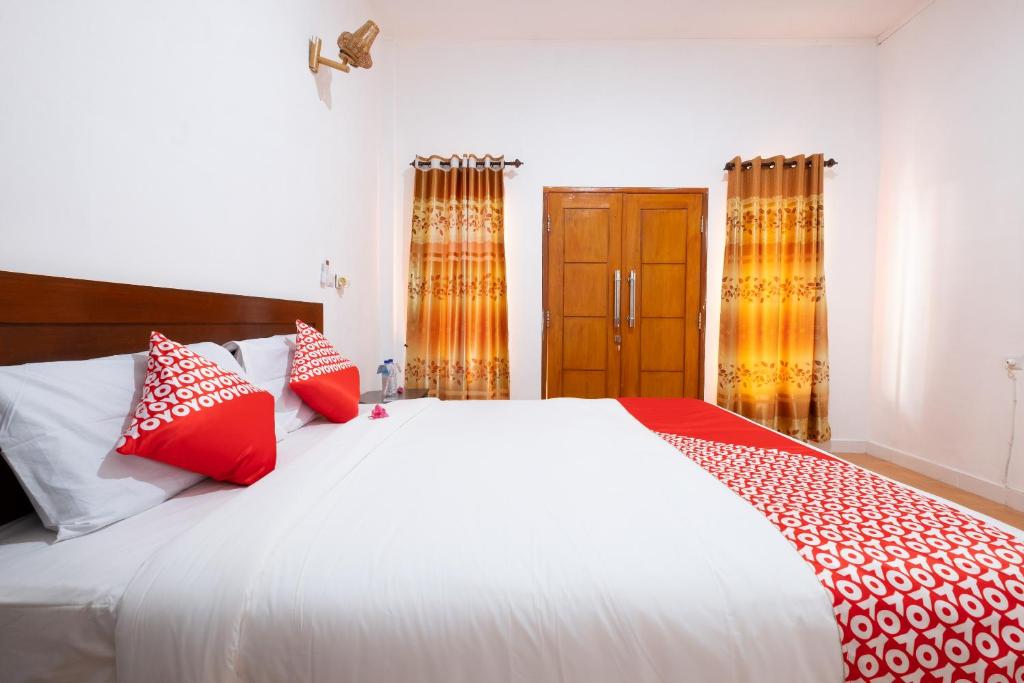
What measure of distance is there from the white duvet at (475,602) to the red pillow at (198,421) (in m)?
0.19

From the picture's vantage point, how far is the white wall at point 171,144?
100cm

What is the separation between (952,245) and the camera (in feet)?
8.84

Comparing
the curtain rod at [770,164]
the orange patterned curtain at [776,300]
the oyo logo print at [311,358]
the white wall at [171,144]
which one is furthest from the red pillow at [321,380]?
the curtain rod at [770,164]

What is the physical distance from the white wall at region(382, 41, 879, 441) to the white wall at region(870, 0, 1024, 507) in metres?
0.17

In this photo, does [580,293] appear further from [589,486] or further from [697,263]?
[589,486]

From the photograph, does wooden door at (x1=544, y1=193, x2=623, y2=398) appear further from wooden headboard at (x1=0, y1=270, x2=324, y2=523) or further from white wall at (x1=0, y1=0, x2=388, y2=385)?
wooden headboard at (x1=0, y1=270, x2=324, y2=523)

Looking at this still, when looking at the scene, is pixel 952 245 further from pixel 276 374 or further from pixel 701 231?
pixel 276 374

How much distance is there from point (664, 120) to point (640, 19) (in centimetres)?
71

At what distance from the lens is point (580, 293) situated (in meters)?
3.34

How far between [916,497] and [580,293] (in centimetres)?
247

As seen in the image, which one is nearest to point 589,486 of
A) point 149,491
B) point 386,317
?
point 149,491

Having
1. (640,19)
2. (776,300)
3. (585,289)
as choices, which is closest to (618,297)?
(585,289)

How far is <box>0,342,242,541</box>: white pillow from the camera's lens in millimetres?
805

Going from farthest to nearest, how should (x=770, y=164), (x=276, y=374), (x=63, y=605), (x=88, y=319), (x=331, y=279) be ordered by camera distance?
(x=770, y=164)
(x=331, y=279)
(x=276, y=374)
(x=88, y=319)
(x=63, y=605)
